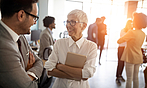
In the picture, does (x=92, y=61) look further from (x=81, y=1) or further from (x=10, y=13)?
(x=81, y=1)

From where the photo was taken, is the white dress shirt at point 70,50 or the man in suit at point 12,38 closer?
the man in suit at point 12,38

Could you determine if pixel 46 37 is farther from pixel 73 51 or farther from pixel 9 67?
pixel 9 67

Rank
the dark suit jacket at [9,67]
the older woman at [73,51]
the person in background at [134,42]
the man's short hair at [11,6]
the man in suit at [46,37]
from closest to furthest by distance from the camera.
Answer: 1. the dark suit jacket at [9,67]
2. the man's short hair at [11,6]
3. the older woman at [73,51]
4. the person in background at [134,42]
5. the man in suit at [46,37]

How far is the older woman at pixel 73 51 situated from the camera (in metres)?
1.46

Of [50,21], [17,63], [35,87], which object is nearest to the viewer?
[17,63]

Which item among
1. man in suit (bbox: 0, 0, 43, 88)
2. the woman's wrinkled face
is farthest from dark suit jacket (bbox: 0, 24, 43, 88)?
the woman's wrinkled face

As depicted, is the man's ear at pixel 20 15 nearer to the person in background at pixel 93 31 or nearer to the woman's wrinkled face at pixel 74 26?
the woman's wrinkled face at pixel 74 26

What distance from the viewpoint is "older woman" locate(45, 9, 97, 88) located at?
1460 millimetres

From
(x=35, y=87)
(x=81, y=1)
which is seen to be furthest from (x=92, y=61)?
(x=81, y=1)

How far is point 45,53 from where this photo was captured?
10.5 feet

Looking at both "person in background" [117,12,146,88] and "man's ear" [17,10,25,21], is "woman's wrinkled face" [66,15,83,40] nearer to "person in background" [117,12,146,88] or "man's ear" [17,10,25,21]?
"man's ear" [17,10,25,21]

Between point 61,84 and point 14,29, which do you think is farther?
point 61,84

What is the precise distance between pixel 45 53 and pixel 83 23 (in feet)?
6.14

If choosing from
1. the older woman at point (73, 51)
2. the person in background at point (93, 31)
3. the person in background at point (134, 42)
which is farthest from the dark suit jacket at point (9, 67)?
the person in background at point (93, 31)
